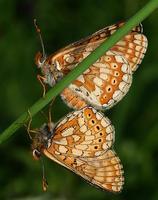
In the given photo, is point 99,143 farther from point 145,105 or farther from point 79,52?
point 145,105

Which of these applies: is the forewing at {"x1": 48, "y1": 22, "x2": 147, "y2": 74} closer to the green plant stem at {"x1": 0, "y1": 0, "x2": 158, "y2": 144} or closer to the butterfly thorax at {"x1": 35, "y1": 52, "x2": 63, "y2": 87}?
the butterfly thorax at {"x1": 35, "y1": 52, "x2": 63, "y2": 87}

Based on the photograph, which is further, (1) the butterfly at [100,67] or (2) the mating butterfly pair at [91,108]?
(1) the butterfly at [100,67]

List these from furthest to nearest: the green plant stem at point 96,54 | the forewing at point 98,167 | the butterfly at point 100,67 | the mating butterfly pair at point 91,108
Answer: the butterfly at point 100,67, the mating butterfly pair at point 91,108, the forewing at point 98,167, the green plant stem at point 96,54

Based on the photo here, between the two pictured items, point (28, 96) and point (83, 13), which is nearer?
point (28, 96)

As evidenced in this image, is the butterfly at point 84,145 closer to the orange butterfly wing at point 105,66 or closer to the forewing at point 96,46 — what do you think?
the orange butterfly wing at point 105,66

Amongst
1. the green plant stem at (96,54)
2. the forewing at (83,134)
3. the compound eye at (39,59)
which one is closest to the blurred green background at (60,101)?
the forewing at (83,134)

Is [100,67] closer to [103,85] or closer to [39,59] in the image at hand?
[103,85]

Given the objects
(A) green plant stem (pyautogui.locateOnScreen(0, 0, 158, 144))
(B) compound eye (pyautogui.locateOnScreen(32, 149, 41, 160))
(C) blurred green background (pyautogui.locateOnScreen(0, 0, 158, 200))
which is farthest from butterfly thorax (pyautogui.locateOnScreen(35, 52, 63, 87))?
(C) blurred green background (pyautogui.locateOnScreen(0, 0, 158, 200))

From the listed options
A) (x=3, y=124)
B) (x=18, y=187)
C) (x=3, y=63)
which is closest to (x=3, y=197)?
(x=18, y=187)
